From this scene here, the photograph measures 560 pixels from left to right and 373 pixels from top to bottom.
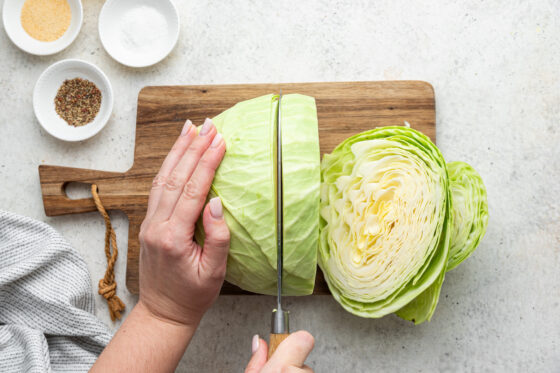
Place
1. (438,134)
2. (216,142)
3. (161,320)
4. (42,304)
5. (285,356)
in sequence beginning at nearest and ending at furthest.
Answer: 1. (285,356)
2. (216,142)
3. (161,320)
4. (42,304)
5. (438,134)

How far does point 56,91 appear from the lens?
1813 millimetres

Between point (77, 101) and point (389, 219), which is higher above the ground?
point (77, 101)

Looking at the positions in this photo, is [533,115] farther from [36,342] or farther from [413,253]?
[36,342]

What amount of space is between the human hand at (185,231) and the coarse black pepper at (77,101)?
22.8 inches

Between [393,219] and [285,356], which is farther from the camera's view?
[393,219]

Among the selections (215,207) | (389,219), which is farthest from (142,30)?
(389,219)

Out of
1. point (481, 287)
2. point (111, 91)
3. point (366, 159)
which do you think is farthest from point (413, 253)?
point (111, 91)

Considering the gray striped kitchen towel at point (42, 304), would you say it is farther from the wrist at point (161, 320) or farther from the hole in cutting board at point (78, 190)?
the wrist at point (161, 320)

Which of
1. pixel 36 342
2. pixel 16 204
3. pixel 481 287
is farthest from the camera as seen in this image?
pixel 16 204

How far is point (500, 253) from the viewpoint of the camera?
1739 mm

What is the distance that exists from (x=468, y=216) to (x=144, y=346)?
3.65 ft

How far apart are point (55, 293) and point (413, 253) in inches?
49.8

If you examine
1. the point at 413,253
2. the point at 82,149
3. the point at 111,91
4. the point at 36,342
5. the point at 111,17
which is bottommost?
the point at 36,342

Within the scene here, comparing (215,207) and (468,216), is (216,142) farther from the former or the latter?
(468,216)
